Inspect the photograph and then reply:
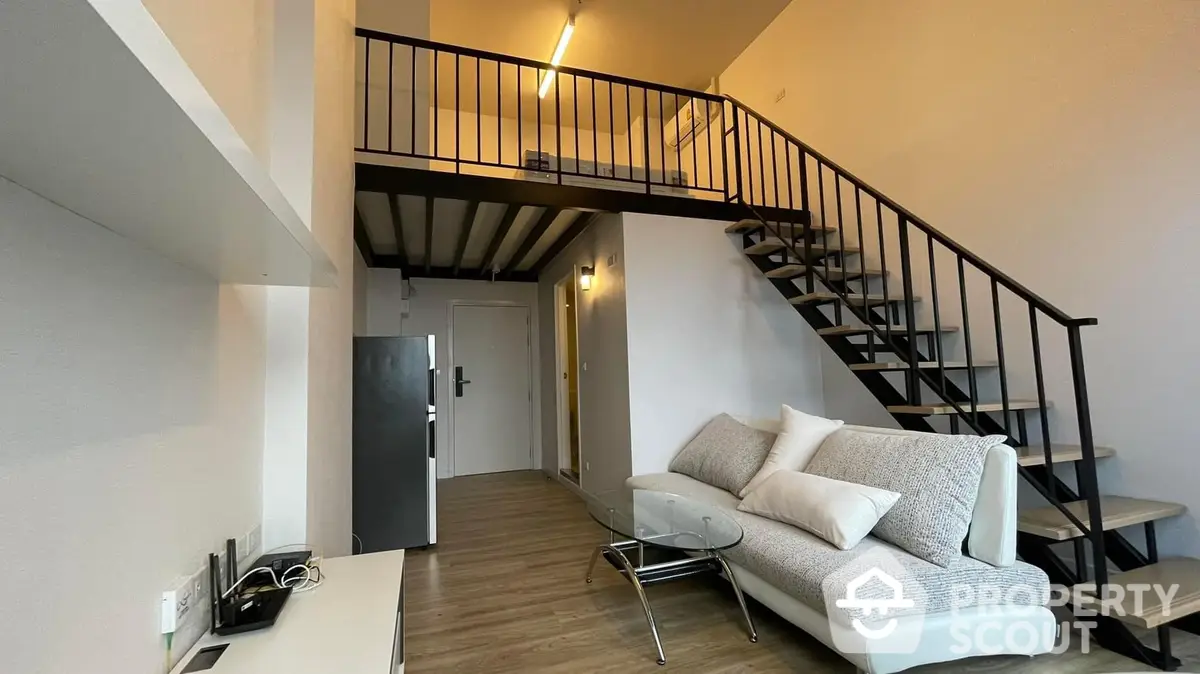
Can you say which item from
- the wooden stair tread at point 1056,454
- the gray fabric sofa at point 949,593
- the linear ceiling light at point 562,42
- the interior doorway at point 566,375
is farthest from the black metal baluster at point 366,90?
the wooden stair tread at point 1056,454

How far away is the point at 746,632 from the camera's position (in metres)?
2.24

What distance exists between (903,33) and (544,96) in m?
3.96

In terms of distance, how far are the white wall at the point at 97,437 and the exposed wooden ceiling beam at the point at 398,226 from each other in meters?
2.59

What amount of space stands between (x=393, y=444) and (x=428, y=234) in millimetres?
1840

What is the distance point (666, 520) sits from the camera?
2.56 meters

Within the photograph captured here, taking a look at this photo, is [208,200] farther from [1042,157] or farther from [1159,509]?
[1042,157]

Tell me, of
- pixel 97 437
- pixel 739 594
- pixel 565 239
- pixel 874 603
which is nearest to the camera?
pixel 97 437

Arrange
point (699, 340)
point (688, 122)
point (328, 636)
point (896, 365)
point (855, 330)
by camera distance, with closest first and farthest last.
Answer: point (328, 636), point (896, 365), point (855, 330), point (699, 340), point (688, 122)

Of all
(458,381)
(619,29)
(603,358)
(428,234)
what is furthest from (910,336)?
(458,381)

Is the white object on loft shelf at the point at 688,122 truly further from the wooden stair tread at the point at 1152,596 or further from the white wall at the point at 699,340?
the wooden stair tread at the point at 1152,596

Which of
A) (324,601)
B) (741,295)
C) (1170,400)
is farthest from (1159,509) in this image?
(324,601)

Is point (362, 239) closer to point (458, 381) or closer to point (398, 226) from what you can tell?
point (398, 226)

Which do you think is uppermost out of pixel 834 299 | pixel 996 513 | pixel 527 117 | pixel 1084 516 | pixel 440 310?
pixel 527 117

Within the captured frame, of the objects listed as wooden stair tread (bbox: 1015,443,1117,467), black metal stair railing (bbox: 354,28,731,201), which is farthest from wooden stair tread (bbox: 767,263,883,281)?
wooden stair tread (bbox: 1015,443,1117,467)
